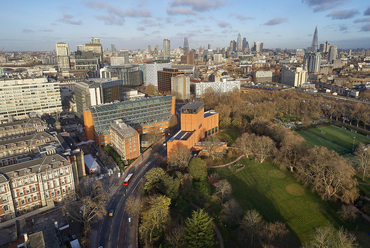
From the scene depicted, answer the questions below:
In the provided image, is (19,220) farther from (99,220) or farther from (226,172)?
(226,172)

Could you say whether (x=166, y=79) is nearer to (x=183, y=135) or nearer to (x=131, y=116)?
(x=131, y=116)

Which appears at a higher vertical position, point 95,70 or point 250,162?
point 95,70


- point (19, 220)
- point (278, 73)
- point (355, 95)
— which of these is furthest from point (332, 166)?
point (278, 73)

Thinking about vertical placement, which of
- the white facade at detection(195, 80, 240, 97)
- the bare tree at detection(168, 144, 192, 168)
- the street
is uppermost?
the white facade at detection(195, 80, 240, 97)

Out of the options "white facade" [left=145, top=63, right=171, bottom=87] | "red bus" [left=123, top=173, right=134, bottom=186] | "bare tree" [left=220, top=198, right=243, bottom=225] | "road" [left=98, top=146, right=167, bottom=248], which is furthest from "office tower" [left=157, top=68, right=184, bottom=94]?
"bare tree" [left=220, top=198, right=243, bottom=225]

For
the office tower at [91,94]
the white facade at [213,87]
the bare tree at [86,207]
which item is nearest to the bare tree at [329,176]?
the bare tree at [86,207]

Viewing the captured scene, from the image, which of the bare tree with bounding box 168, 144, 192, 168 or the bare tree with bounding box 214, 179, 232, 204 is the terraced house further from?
the bare tree with bounding box 214, 179, 232, 204

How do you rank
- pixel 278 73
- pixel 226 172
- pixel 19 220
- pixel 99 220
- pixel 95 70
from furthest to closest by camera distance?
pixel 278 73 < pixel 95 70 < pixel 226 172 < pixel 99 220 < pixel 19 220
